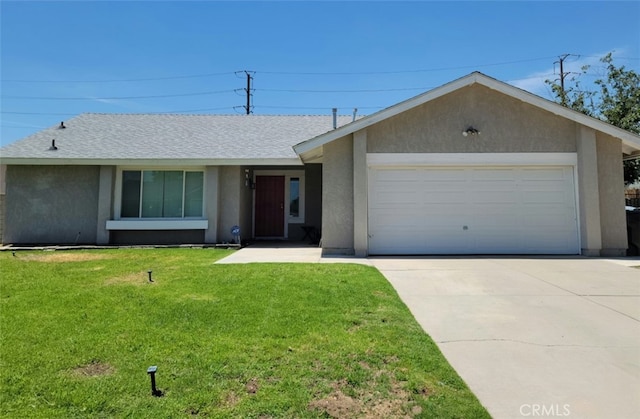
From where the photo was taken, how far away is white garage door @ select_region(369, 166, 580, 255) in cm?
980

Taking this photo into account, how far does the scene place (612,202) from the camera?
951 cm

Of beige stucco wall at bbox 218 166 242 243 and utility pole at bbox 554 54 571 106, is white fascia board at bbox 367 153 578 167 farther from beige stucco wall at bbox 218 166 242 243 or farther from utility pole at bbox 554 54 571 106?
utility pole at bbox 554 54 571 106

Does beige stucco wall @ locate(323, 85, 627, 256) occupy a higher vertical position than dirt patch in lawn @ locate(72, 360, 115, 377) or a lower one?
higher

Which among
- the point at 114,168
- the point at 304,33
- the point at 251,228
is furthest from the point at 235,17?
the point at 251,228

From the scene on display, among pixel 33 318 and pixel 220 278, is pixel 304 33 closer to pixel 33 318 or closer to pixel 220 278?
pixel 220 278

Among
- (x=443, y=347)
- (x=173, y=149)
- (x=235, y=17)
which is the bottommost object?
(x=443, y=347)

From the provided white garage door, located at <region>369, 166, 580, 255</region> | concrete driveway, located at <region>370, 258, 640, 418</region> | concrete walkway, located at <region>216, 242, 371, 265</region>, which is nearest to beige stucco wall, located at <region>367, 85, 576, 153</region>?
white garage door, located at <region>369, 166, 580, 255</region>

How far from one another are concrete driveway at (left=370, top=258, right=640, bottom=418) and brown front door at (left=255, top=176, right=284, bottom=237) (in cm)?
770

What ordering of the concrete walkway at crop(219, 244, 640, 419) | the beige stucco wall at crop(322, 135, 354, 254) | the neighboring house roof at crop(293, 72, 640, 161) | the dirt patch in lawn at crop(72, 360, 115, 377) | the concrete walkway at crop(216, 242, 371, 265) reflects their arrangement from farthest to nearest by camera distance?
the beige stucco wall at crop(322, 135, 354, 254)
the neighboring house roof at crop(293, 72, 640, 161)
the concrete walkway at crop(216, 242, 371, 265)
the dirt patch in lawn at crop(72, 360, 115, 377)
the concrete walkway at crop(219, 244, 640, 419)

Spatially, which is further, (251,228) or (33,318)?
(251,228)

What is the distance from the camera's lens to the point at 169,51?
14.5m

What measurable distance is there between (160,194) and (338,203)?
6651mm

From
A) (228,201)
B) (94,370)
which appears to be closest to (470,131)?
(228,201)

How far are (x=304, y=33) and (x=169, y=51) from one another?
5.73m
